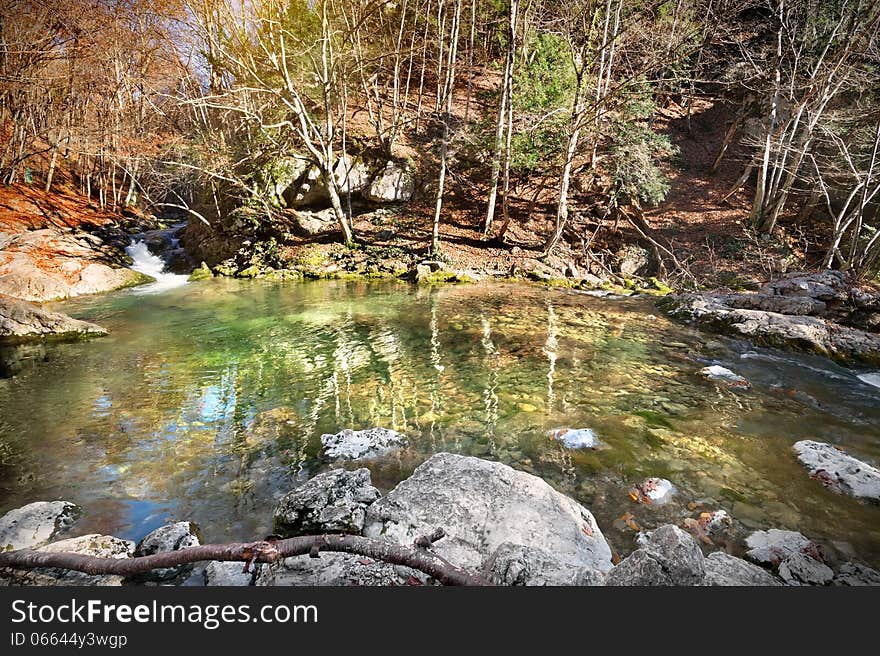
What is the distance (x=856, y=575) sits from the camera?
293 cm

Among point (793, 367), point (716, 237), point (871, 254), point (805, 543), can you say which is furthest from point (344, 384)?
point (716, 237)

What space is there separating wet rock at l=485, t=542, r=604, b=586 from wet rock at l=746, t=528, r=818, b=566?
1624mm

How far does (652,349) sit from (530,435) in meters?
4.55

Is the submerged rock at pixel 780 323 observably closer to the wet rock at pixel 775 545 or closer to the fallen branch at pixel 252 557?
the wet rock at pixel 775 545

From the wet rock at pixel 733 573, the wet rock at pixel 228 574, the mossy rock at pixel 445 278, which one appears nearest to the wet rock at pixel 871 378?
the wet rock at pixel 733 573

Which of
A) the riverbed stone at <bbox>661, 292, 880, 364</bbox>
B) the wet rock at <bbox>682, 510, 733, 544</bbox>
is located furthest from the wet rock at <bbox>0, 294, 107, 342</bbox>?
the riverbed stone at <bbox>661, 292, 880, 364</bbox>

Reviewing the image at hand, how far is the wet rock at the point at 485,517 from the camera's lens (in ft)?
9.85

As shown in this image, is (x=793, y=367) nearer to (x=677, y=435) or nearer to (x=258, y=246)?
(x=677, y=435)

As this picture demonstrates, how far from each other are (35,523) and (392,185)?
765 inches

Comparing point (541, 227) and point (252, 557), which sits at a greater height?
point (541, 227)

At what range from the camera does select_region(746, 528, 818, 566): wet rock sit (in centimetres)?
307

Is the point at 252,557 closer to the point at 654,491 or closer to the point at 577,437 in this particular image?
the point at 654,491

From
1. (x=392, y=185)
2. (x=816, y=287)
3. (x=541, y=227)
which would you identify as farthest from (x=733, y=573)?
(x=392, y=185)

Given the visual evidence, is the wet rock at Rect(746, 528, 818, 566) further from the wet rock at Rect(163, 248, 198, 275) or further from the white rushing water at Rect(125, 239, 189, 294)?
the wet rock at Rect(163, 248, 198, 275)
